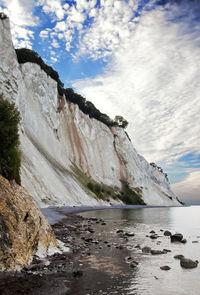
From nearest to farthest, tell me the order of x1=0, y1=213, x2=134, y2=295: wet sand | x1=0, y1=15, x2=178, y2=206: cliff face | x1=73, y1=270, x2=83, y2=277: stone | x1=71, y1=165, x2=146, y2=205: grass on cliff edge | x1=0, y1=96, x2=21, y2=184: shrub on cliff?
x1=0, y1=213, x2=134, y2=295: wet sand
x1=73, y1=270, x2=83, y2=277: stone
x1=0, y1=96, x2=21, y2=184: shrub on cliff
x1=0, y1=15, x2=178, y2=206: cliff face
x1=71, y1=165, x2=146, y2=205: grass on cliff edge

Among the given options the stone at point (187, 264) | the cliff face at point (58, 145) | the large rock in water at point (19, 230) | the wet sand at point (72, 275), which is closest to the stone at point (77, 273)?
the wet sand at point (72, 275)

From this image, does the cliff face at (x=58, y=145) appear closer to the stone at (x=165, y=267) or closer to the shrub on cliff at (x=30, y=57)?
the shrub on cliff at (x=30, y=57)

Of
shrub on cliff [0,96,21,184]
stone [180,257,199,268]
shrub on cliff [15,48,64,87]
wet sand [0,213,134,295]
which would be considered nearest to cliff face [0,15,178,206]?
shrub on cliff [15,48,64,87]

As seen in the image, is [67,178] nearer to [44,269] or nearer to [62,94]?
[62,94]

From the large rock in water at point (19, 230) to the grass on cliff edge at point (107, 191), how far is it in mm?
35774

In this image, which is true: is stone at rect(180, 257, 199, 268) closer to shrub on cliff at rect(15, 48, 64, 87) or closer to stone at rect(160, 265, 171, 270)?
stone at rect(160, 265, 171, 270)

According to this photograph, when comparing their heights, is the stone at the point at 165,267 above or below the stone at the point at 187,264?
below

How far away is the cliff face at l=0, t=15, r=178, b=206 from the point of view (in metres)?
31.6

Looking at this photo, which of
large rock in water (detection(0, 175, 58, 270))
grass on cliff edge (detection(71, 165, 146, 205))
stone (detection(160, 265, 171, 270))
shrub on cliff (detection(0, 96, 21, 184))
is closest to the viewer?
large rock in water (detection(0, 175, 58, 270))

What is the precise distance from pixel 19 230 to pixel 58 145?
39.3m

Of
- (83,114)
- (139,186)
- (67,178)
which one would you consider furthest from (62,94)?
(139,186)

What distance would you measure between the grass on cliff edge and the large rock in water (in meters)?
35.8

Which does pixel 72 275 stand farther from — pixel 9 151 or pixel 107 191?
pixel 107 191

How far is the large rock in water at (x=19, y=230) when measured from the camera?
20.2 feet
